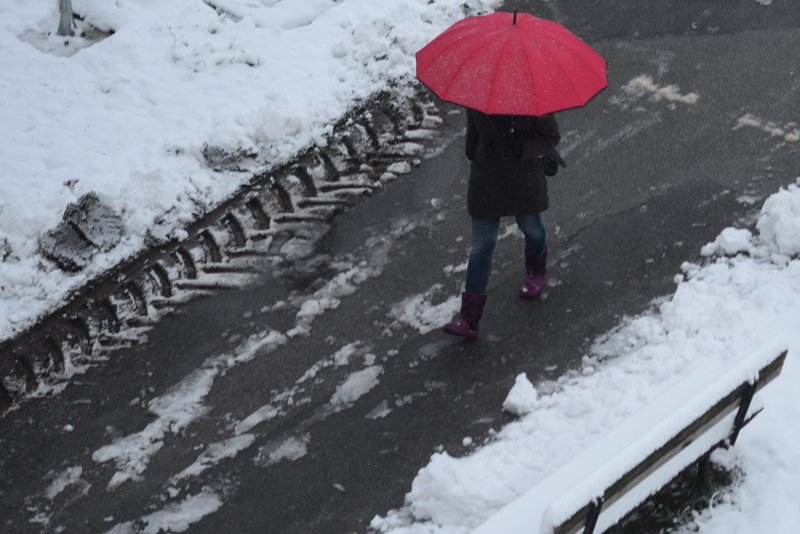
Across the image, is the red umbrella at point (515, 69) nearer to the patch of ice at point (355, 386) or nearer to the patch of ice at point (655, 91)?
the patch of ice at point (355, 386)

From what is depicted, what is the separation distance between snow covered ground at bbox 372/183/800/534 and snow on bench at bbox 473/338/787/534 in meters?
0.33

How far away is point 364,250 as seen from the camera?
689cm

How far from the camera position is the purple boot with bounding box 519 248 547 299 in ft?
20.2

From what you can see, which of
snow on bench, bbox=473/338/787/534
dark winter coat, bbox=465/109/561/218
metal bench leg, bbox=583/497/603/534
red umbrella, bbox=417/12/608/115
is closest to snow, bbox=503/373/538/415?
snow on bench, bbox=473/338/787/534

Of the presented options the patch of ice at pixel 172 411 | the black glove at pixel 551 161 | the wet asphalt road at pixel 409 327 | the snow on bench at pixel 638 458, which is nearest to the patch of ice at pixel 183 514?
the wet asphalt road at pixel 409 327

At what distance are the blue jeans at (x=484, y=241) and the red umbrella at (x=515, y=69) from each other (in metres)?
0.92

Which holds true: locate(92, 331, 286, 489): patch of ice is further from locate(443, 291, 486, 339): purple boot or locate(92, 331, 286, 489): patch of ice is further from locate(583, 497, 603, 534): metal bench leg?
locate(583, 497, 603, 534): metal bench leg

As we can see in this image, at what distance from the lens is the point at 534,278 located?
6219 millimetres

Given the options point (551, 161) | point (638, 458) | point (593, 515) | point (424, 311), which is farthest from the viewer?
point (424, 311)

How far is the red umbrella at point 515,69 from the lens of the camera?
4844 mm

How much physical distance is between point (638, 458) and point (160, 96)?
575 cm

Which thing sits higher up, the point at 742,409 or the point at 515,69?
the point at 515,69

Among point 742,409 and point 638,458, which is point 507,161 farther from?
point 638,458

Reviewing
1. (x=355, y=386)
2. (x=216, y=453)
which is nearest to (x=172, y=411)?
(x=216, y=453)
